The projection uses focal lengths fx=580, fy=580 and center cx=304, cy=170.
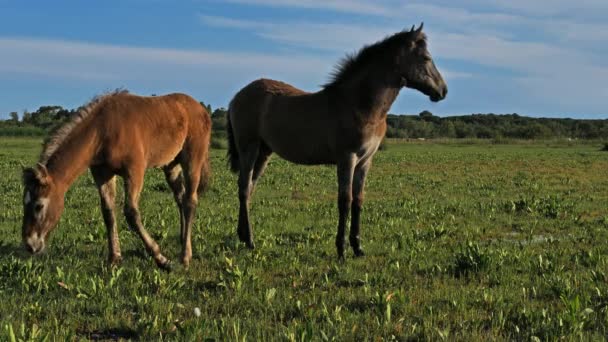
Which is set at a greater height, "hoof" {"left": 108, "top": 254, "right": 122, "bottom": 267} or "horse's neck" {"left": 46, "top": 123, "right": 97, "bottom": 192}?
"horse's neck" {"left": 46, "top": 123, "right": 97, "bottom": 192}

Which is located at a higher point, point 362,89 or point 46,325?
point 362,89

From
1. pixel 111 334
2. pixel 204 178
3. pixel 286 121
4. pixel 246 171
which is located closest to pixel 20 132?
pixel 246 171

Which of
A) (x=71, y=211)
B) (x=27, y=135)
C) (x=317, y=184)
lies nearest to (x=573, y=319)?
(x=71, y=211)

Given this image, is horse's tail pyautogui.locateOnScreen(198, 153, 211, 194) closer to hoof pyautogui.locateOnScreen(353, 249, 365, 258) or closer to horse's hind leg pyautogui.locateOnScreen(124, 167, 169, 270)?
Answer: horse's hind leg pyautogui.locateOnScreen(124, 167, 169, 270)

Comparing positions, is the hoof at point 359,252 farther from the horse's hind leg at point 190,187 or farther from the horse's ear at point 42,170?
the horse's ear at point 42,170

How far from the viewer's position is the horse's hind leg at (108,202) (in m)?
7.37

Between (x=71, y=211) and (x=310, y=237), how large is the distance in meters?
5.83

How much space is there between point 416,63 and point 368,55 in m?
0.73

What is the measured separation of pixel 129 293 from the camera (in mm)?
5789

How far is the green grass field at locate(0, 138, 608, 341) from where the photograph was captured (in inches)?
186

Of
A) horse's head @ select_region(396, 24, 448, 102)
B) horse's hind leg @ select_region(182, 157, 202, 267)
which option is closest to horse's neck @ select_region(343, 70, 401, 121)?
horse's head @ select_region(396, 24, 448, 102)

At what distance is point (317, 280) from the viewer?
6.43 meters

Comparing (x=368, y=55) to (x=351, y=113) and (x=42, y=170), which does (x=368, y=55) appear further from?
(x=42, y=170)

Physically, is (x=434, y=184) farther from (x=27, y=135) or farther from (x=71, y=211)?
(x=27, y=135)
